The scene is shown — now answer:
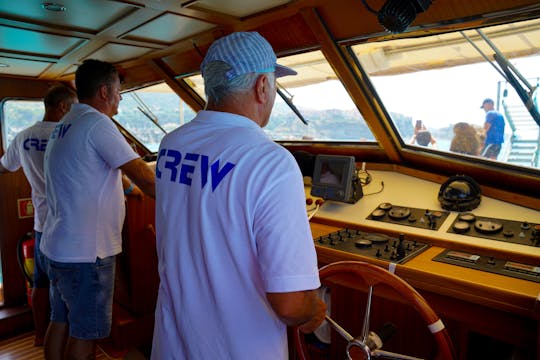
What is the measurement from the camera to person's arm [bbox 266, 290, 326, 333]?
89 centimetres

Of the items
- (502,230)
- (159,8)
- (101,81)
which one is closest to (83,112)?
(101,81)

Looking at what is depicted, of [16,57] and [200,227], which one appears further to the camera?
[16,57]

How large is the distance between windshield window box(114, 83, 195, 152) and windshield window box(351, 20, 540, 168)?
2174 millimetres

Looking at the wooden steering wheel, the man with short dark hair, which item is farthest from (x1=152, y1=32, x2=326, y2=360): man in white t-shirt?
the man with short dark hair

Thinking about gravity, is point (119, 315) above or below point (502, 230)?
below

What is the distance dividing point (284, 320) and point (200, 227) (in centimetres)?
30

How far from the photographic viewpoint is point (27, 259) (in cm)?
345

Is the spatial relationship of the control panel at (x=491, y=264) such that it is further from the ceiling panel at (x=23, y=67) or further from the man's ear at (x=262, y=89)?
the ceiling panel at (x=23, y=67)

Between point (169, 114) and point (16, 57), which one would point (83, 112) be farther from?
point (169, 114)

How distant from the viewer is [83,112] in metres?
1.79

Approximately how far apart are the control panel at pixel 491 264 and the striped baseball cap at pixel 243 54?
102cm

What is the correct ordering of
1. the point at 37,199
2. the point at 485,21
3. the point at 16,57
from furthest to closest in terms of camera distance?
the point at 16,57 < the point at 37,199 < the point at 485,21

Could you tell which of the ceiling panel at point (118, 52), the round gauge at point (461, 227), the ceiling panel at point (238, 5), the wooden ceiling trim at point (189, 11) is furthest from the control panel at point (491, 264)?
the ceiling panel at point (118, 52)

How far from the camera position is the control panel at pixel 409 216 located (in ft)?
6.06
